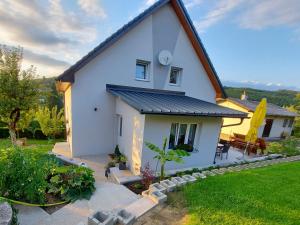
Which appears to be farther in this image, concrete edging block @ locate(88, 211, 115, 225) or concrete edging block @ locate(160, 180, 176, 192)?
concrete edging block @ locate(160, 180, 176, 192)

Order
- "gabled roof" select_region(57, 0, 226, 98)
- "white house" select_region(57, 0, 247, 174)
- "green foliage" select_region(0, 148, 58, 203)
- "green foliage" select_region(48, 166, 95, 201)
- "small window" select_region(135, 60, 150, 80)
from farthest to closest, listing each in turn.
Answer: "small window" select_region(135, 60, 150, 80) < "gabled roof" select_region(57, 0, 226, 98) < "white house" select_region(57, 0, 247, 174) < "green foliage" select_region(48, 166, 95, 201) < "green foliage" select_region(0, 148, 58, 203)

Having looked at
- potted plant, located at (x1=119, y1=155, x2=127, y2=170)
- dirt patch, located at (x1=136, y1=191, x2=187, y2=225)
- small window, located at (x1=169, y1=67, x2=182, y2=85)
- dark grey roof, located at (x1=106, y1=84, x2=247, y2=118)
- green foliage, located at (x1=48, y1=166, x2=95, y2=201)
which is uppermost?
small window, located at (x1=169, y1=67, x2=182, y2=85)

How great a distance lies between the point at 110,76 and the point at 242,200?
956 centimetres

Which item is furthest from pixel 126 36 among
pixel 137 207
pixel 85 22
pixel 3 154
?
pixel 137 207

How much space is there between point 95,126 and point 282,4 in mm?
13715

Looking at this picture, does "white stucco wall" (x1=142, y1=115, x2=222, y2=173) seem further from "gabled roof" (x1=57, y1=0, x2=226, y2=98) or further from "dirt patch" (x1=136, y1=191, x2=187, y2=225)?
"gabled roof" (x1=57, y1=0, x2=226, y2=98)

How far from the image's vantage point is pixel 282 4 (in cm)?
997

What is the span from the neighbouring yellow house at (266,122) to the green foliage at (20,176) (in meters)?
23.5

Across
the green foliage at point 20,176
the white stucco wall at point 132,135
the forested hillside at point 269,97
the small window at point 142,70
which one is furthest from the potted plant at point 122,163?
the forested hillside at point 269,97

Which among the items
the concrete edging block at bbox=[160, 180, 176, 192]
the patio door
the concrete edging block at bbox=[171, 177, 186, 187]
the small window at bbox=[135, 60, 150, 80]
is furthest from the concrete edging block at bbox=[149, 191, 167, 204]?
the patio door

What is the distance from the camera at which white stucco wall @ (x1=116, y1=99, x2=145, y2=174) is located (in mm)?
8633

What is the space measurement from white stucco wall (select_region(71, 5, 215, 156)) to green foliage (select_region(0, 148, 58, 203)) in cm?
548

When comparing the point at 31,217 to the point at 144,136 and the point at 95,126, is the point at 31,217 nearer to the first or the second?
the point at 144,136

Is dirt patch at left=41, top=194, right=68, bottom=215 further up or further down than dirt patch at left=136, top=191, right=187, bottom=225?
further down
